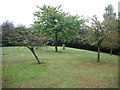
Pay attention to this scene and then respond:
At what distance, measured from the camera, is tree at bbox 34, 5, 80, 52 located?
23.6 metres

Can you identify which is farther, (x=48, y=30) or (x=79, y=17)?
(x=79, y=17)

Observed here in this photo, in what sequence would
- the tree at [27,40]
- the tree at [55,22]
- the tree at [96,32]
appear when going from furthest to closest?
1. the tree at [55,22]
2. the tree at [96,32]
3. the tree at [27,40]

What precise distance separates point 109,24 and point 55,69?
6.16m

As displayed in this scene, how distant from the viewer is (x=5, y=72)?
41.5 feet

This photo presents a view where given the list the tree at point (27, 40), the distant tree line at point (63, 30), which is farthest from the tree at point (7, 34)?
the tree at point (27, 40)

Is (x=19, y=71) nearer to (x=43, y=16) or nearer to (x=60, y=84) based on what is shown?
(x=60, y=84)

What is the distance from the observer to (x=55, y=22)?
2391cm

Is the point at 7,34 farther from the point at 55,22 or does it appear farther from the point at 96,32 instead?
the point at 96,32

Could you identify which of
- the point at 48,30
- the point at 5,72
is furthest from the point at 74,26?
the point at 5,72

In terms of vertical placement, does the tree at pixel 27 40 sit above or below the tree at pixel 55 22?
below

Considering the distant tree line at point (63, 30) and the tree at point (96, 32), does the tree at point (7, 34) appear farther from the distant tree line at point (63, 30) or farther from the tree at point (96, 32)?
the tree at point (96, 32)

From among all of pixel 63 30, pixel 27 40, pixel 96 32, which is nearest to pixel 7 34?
pixel 27 40

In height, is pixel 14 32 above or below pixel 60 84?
above

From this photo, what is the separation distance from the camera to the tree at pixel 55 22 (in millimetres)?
23578
